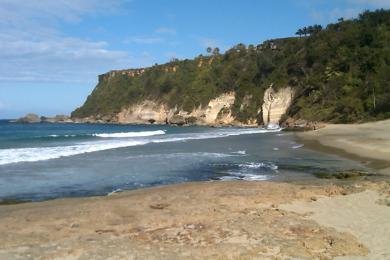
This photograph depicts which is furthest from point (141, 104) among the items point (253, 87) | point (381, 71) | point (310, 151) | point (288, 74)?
point (310, 151)

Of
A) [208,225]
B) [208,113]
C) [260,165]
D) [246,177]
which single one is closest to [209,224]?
[208,225]

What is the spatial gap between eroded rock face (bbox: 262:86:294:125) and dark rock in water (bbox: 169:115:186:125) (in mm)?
22346

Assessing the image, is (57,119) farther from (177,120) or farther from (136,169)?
(136,169)

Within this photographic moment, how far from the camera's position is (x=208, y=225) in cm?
887

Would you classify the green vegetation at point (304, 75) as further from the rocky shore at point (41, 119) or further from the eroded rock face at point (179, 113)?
the rocky shore at point (41, 119)

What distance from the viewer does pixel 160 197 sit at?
1243cm

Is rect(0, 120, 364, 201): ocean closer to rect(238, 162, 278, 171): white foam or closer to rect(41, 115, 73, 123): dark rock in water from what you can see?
rect(238, 162, 278, 171): white foam

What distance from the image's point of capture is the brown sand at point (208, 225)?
7301 millimetres

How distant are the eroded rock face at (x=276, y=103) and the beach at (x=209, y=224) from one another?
5608 centimetres

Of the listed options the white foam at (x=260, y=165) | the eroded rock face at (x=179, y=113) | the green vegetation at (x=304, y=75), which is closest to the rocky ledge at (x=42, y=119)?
the green vegetation at (x=304, y=75)

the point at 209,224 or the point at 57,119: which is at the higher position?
the point at 57,119

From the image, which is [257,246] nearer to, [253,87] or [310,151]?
[310,151]

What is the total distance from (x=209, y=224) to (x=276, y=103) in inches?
2441

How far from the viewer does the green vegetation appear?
52.7 meters
